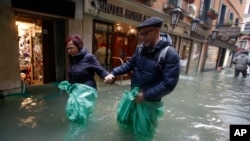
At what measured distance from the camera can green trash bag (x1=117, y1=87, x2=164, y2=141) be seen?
7.98 feet

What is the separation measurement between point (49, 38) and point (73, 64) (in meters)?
3.42

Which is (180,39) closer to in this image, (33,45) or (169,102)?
(169,102)

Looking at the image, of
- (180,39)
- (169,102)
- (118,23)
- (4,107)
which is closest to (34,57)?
(4,107)

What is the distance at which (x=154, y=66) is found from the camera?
2.19 metres

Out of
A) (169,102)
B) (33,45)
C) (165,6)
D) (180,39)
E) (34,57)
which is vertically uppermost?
(165,6)

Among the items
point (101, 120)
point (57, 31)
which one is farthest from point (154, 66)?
point (57, 31)

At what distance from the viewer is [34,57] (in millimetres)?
6102

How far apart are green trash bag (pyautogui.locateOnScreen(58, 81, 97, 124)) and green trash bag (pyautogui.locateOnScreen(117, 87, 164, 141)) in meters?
0.62

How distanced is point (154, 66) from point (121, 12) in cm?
540

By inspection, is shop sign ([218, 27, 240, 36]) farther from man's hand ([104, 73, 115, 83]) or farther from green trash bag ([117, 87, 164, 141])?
man's hand ([104, 73, 115, 83])

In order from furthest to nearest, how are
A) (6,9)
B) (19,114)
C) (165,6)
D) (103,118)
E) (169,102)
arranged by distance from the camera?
(165,6), (169,102), (6,9), (103,118), (19,114)

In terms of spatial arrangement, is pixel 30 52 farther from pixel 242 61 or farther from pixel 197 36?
pixel 242 61

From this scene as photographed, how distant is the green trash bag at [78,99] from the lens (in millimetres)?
2898

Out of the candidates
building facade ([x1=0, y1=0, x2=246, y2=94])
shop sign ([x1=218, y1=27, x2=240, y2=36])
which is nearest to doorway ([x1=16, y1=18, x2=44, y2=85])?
building facade ([x1=0, y1=0, x2=246, y2=94])
